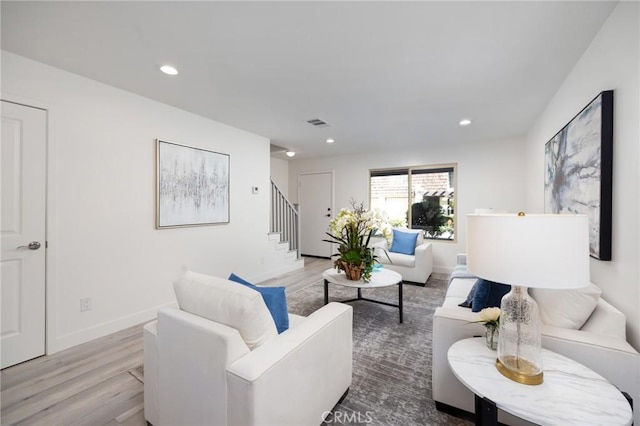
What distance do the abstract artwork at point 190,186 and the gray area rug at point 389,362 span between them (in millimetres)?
1630

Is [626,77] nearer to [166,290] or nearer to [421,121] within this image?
[421,121]

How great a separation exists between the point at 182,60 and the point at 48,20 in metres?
0.77

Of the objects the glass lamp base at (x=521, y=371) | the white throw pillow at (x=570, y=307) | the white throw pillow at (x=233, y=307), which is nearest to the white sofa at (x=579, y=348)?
the white throw pillow at (x=570, y=307)

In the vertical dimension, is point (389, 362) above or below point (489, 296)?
below

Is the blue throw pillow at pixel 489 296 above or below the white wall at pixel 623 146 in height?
below

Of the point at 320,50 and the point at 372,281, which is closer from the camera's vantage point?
the point at 320,50

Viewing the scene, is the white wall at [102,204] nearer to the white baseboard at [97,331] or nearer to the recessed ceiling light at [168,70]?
the white baseboard at [97,331]

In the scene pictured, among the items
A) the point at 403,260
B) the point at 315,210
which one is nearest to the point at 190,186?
the point at 403,260

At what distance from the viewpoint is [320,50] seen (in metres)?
2.00

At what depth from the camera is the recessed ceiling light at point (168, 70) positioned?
7.43 feet

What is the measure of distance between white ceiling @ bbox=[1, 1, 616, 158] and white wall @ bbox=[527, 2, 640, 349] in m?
0.17

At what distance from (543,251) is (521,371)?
534mm

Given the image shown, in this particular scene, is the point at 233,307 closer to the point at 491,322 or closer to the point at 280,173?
the point at 491,322

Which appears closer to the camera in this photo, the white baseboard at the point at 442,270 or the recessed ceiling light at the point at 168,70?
the recessed ceiling light at the point at 168,70
